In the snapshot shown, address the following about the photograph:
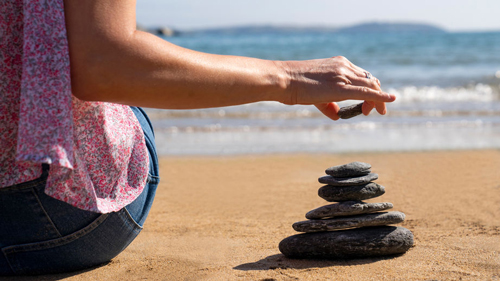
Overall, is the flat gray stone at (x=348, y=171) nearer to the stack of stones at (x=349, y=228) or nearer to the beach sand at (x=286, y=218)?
the stack of stones at (x=349, y=228)

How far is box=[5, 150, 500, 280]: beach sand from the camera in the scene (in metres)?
2.43

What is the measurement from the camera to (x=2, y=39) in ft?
5.67

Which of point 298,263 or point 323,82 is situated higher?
point 323,82

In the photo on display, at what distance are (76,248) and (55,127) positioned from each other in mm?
797

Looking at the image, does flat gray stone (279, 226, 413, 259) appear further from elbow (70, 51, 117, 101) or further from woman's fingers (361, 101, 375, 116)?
elbow (70, 51, 117, 101)

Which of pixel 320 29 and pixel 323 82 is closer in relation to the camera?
pixel 323 82

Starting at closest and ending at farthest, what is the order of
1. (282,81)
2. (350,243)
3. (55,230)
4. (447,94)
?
(282,81) → (55,230) → (350,243) → (447,94)

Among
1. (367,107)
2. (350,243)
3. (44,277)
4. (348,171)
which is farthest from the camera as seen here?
(348,171)

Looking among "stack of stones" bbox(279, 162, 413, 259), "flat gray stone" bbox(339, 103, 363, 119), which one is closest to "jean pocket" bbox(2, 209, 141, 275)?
"stack of stones" bbox(279, 162, 413, 259)

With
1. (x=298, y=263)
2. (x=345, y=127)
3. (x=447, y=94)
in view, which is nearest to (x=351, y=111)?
(x=298, y=263)

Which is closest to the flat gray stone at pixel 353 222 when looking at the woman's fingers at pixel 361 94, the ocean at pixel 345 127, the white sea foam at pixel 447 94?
the woman's fingers at pixel 361 94

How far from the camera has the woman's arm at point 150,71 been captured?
5.15ft

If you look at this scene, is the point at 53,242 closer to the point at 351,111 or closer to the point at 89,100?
the point at 89,100

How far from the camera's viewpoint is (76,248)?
220 centimetres
